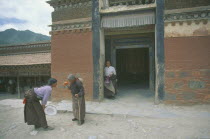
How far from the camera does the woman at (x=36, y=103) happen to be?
14.3 feet

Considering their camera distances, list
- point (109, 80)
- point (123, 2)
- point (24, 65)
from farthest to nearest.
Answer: point (24, 65)
point (109, 80)
point (123, 2)

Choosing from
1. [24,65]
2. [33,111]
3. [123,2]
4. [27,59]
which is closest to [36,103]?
[33,111]

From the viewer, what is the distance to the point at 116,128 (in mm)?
4625

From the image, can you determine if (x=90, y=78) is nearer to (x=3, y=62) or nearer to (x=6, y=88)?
(x=3, y=62)

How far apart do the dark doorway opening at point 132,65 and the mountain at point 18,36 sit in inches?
845

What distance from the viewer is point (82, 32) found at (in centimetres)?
720

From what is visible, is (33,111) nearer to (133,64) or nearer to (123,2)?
(123,2)

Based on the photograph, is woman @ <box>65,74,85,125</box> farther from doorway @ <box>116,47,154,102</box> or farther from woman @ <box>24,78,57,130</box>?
doorway @ <box>116,47,154,102</box>

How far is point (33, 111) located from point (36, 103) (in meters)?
0.25

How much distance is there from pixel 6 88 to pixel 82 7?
38.1ft

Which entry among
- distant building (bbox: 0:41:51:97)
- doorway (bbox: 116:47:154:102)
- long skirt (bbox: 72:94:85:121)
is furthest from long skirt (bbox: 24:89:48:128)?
doorway (bbox: 116:47:154:102)

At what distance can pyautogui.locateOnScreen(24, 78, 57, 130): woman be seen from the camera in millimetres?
4344

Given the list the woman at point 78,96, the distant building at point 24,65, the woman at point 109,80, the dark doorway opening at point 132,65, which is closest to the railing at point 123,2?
the woman at point 109,80

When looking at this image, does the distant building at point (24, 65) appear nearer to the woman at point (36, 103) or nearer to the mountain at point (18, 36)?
the woman at point (36, 103)
